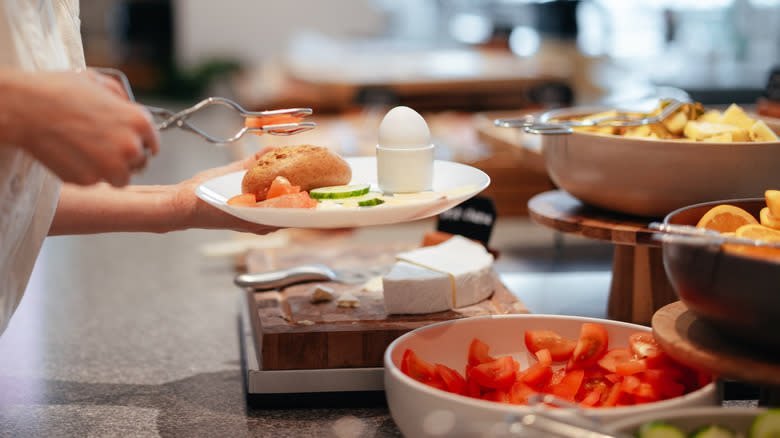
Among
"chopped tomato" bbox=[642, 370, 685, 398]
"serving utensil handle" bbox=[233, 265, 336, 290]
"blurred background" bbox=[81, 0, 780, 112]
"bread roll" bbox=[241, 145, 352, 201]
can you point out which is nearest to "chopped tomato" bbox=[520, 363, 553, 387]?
"chopped tomato" bbox=[642, 370, 685, 398]

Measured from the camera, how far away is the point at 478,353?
0.85 metres

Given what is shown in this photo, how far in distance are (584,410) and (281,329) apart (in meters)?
0.44

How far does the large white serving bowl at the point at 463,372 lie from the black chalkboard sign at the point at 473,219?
1.27 ft

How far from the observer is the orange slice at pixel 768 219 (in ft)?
2.68

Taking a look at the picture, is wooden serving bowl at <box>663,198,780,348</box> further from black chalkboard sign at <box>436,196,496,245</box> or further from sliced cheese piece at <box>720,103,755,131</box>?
black chalkboard sign at <box>436,196,496,245</box>

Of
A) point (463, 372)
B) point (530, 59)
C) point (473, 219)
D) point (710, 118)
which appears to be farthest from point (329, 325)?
point (530, 59)

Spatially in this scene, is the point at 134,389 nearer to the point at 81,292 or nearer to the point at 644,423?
the point at 81,292

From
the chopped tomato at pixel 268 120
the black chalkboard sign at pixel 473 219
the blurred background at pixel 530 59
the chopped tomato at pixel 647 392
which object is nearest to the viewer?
the chopped tomato at pixel 647 392

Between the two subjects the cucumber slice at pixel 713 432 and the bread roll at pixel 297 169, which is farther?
the bread roll at pixel 297 169

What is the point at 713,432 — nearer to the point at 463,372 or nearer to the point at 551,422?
the point at 551,422

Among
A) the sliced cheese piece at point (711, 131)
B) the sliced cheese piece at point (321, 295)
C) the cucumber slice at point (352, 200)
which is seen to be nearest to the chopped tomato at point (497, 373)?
the cucumber slice at point (352, 200)

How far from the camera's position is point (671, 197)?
3.23 ft

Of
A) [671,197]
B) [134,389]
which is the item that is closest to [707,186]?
[671,197]

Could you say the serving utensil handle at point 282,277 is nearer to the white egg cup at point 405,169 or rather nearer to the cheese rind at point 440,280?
the cheese rind at point 440,280
